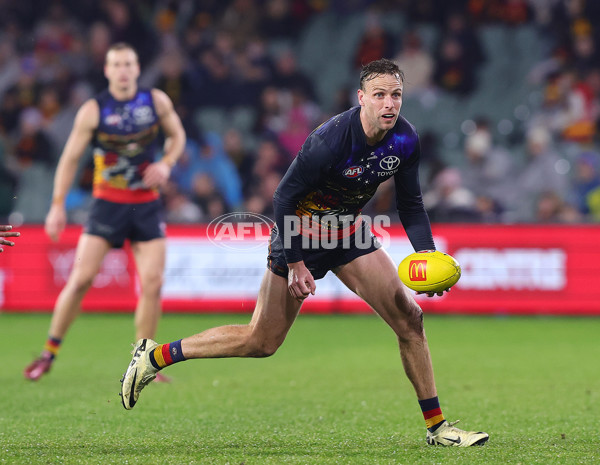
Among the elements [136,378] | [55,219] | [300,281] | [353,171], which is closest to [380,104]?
[353,171]

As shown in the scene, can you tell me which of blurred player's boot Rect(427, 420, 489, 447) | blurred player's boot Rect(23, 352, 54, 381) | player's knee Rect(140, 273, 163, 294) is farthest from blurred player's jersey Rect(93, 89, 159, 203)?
blurred player's boot Rect(427, 420, 489, 447)

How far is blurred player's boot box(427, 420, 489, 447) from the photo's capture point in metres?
5.38

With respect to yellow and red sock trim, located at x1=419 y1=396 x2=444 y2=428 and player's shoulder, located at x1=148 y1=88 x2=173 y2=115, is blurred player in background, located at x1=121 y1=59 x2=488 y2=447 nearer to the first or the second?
yellow and red sock trim, located at x1=419 y1=396 x2=444 y2=428

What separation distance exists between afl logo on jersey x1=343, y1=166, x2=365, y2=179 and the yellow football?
1.87ft

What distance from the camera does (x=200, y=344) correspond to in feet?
18.5

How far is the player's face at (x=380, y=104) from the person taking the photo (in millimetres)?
5207

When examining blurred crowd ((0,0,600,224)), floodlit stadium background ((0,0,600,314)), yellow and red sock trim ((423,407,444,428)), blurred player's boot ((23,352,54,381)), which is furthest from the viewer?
blurred crowd ((0,0,600,224))

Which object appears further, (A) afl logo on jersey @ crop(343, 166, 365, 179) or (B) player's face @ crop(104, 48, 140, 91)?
(B) player's face @ crop(104, 48, 140, 91)

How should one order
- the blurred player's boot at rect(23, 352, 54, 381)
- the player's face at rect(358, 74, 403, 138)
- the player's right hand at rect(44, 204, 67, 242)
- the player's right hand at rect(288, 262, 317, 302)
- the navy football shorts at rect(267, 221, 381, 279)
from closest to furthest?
1. the player's face at rect(358, 74, 403, 138)
2. the player's right hand at rect(288, 262, 317, 302)
3. the navy football shorts at rect(267, 221, 381, 279)
4. the blurred player's boot at rect(23, 352, 54, 381)
5. the player's right hand at rect(44, 204, 67, 242)

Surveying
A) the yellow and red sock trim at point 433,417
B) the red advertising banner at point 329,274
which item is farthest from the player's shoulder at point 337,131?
the red advertising banner at point 329,274

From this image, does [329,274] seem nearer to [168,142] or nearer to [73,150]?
[168,142]

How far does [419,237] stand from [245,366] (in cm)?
398

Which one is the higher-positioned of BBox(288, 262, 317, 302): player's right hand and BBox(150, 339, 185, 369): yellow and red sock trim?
BBox(288, 262, 317, 302): player's right hand

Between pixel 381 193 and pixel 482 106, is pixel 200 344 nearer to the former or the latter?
pixel 381 193
